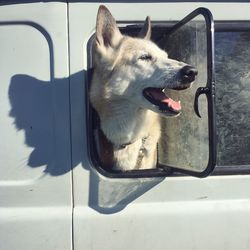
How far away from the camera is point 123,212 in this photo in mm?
2508

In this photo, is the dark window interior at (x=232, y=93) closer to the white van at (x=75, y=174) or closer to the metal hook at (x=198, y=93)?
the white van at (x=75, y=174)

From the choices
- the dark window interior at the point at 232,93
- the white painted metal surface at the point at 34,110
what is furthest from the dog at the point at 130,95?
the white painted metal surface at the point at 34,110

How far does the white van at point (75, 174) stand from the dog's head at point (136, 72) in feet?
0.86

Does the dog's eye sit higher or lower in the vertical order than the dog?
higher

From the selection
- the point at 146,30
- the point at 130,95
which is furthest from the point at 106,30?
the point at 130,95

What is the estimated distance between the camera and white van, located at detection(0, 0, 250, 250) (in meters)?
2.48

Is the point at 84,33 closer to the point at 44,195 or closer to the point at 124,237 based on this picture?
the point at 44,195

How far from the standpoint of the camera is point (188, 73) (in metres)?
2.65

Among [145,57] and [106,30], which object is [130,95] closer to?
[145,57]

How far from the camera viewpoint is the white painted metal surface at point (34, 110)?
8.20 feet

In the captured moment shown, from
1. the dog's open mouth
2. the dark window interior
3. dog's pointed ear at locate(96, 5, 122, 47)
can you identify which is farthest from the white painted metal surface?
the dog's open mouth

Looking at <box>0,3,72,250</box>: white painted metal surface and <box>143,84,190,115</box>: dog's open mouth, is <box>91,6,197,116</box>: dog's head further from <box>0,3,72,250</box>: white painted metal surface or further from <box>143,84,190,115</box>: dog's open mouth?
<box>0,3,72,250</box>: white painted metal surface

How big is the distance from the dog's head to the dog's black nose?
18mm

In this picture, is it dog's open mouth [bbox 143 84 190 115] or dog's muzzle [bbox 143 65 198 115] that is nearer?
dog's muzzle [bbox 143 65 198 115]
